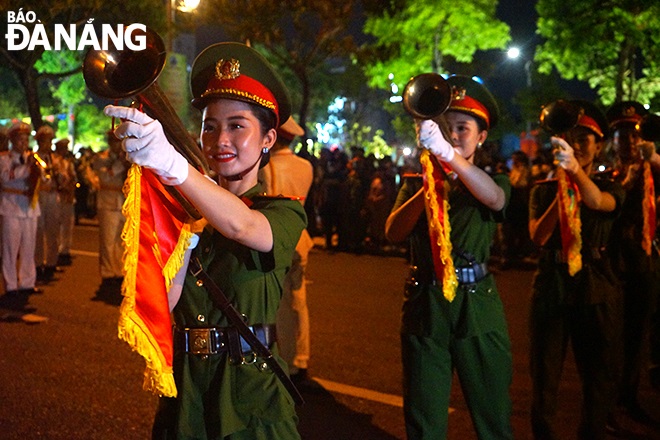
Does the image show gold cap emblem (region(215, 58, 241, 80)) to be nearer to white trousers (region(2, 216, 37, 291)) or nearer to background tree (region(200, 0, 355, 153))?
white trousers (region(2, 216, 37, 291))

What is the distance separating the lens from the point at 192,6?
15297 mm

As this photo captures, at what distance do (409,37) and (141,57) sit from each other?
85.2ft

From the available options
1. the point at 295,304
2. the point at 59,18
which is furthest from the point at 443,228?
the point at 59,18

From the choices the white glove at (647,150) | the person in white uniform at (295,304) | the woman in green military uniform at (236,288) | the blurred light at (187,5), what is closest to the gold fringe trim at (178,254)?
the woman in green military uniform at (236,288)

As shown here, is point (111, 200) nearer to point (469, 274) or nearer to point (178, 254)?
point (469, 274)

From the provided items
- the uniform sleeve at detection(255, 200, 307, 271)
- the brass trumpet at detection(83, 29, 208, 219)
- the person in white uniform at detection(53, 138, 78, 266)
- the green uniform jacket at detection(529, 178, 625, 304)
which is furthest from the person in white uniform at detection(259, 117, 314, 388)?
the person in white uniform at detection(53, 138, 78, 266)

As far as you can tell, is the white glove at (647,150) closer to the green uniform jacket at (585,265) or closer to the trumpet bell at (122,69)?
the green uniform jacket at (585,265)

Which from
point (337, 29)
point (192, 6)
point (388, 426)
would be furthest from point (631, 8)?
point (388, 426)

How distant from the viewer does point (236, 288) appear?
253 cm

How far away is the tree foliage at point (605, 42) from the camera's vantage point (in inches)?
711

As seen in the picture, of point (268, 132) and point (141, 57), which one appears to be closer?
point (141, 57)

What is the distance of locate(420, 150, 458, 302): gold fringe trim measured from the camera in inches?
142

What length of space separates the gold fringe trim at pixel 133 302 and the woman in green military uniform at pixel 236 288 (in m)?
0.22

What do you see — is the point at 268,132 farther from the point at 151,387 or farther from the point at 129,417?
the point at 129,417
